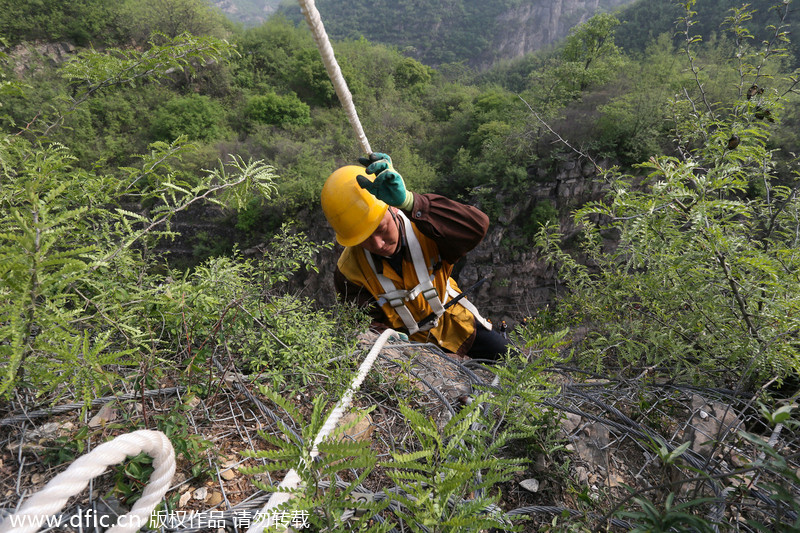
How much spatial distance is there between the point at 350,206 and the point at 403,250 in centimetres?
69

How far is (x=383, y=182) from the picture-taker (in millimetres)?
2443

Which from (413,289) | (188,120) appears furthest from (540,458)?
(188,120)

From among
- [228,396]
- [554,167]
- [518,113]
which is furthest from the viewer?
[518,113]

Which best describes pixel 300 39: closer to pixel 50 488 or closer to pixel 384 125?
pixel 384 125

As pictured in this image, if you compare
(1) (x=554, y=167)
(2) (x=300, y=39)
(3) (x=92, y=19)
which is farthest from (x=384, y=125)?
(3) (x=92, y=19)

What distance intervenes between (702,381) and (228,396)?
213cm

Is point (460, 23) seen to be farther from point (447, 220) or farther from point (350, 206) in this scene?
Answer: point (350, 206)

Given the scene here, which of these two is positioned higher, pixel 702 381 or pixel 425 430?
pixel 425 430

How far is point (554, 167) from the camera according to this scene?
40.0 feet

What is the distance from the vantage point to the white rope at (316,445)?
893 millimetres

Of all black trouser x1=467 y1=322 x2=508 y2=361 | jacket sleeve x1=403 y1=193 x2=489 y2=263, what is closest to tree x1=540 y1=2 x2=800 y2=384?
jacket sleeve x1=403 y1=193 x2=489 y2=263

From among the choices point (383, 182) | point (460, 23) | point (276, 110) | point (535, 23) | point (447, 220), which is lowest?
point (447, 220)

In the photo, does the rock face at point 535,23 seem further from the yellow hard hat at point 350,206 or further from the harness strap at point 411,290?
the yellow hard hat at point 350,206

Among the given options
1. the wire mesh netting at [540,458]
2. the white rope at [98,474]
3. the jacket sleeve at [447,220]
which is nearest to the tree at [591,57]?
the jacket sleeve at [447,220]
